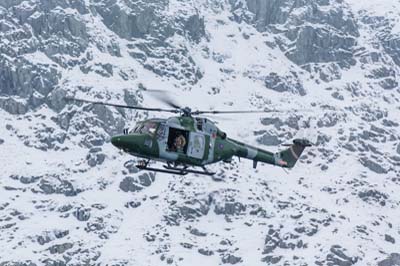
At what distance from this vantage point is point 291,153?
12306 centimetres

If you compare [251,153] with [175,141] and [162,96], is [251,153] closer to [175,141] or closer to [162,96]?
[175,141]

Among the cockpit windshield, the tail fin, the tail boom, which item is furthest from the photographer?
the tail fin

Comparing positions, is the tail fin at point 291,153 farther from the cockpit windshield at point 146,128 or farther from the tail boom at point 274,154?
the cockpit windshield at point 146,128

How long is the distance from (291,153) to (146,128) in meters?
27.7

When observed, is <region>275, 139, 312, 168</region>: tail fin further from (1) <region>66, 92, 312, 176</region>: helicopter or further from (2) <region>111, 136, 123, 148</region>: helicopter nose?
Result: (2) <region>111, 136, 123, 148</region>: helicopter nose

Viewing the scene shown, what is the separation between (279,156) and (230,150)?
44.9 ft

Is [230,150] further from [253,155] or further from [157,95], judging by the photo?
[157,95]

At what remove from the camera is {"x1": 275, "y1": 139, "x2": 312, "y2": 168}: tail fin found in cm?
A: 11897

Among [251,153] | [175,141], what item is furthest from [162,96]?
[251,153]

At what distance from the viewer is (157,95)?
313 feet

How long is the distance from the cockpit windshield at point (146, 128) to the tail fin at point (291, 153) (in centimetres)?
2206

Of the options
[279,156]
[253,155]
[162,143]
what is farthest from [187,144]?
[279,156]

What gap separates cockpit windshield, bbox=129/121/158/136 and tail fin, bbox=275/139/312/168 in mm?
22055

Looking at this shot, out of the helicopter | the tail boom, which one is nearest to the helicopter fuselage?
the helicopter
